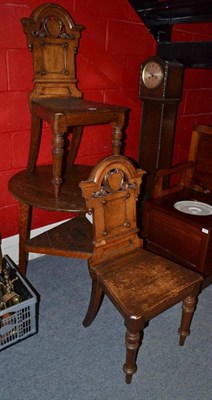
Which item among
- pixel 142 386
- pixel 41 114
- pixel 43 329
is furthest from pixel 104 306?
pixel 41 114

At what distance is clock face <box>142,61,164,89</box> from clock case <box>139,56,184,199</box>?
0.06ft

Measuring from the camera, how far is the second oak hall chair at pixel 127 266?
1479 millimetres

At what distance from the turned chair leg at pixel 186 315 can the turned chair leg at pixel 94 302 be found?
0.44 metres

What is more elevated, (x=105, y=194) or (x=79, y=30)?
(x=79, y=30)

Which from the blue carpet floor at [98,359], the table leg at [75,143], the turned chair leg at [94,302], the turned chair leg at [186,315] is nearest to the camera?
the blue carpet floor at [98,359]

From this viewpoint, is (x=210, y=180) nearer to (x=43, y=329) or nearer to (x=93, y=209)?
(x=93, y=209)

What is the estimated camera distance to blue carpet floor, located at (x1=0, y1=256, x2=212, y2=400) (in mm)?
1576

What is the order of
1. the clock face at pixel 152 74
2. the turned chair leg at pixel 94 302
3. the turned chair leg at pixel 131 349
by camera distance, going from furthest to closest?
1. the clock face at pixel 152 74
2. the turned chair leg at pixel 94 302
3. the turned chair leg at pixel 131 349

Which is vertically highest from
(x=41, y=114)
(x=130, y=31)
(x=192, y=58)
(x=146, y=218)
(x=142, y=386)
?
(x=130, y=31)

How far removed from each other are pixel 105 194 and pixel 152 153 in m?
1.25

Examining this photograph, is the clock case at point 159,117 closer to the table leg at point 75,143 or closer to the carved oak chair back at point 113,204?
the table leg at point 75,143

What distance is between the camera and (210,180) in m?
2.62

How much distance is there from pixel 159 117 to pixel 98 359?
1.74 meters

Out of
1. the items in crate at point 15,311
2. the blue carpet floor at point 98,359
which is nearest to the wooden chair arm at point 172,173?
the blue carpet floor at point 98,359
